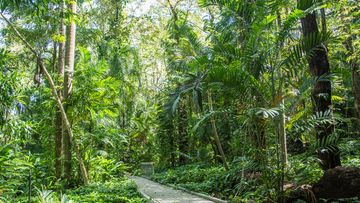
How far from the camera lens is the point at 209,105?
10266 mm

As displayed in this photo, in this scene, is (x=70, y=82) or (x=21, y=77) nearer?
(x=21, y=77)

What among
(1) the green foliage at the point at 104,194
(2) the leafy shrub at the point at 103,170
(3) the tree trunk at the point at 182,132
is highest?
(3) the tree trunk at the point at 182,132

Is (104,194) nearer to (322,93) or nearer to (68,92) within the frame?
(68,92)

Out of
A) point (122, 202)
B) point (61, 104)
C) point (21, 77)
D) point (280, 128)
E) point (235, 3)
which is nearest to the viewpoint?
point (280, 128)

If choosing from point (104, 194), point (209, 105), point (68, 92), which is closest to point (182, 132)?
point (209, 105)

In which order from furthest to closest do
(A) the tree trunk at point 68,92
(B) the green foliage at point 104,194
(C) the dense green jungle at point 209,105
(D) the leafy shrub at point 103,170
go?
(D) the leafy shrub at point 103,170 < (A) the tree trunk at point 68,92 < (B) the green foliage at point 104,194 < (C) the dense green jungle at point 209,105

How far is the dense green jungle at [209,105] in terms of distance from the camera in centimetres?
480

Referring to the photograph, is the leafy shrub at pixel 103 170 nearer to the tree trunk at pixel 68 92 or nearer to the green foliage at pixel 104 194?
the tree trunk at pixel 68 92

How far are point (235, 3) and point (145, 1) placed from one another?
600 inches

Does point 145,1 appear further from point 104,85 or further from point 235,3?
point 235,3

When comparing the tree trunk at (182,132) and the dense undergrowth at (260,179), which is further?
the tree trunk at (182,132)

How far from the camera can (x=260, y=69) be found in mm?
4992

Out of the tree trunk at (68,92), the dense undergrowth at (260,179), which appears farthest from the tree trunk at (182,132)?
the tree trunk at (68,92)

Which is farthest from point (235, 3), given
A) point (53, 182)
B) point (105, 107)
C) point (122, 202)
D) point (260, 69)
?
point (53, 182)
